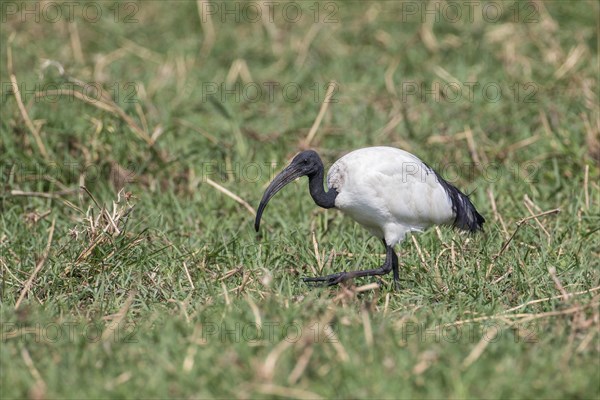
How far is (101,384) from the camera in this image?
425 centimetres

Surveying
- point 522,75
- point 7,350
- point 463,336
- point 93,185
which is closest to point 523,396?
point 463,336

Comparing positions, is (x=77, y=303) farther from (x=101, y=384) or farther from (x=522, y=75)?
(x=522, y=75)

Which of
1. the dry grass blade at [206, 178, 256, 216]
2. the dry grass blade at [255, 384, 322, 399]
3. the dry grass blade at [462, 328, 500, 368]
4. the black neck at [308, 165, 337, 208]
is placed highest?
the black neck at [308, 165, 337, 208]

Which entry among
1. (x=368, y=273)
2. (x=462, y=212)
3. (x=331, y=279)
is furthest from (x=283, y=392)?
(x=462, y=212)

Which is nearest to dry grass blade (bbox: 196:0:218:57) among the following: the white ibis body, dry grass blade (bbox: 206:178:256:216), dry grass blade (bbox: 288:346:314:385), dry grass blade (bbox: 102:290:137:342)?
dry grass blade (bbox: 206:178:256:216)

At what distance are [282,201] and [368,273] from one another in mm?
1517

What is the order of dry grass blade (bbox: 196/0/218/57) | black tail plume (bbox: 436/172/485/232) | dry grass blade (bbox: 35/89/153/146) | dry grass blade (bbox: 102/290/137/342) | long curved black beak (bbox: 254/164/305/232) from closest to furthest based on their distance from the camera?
1. dry grass blade (bbox: 102/290/137/342)
2. long curved black beak (bbox: 254/164/305/232)
3. black tail plume (bbox: 436/172/485/232)
4. dry grass blade (bbox: 35/89/153/146)
5. dry grass blade (bbox: 196/0/218/57)

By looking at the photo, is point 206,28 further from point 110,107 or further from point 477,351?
point 477,351

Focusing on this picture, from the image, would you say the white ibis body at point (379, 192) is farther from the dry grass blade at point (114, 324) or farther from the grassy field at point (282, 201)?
the dry grass blade at point (114, 324)

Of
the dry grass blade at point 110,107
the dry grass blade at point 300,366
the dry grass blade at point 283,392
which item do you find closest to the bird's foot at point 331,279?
the dry grass blade at point 300,366

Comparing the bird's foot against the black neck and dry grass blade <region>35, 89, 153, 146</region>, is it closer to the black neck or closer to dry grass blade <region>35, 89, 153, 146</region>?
the black neck

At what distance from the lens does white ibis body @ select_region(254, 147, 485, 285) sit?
5.73 meters

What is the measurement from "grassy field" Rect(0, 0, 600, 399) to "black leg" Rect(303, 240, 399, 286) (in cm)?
8

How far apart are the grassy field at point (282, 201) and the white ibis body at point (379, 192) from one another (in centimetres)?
20
